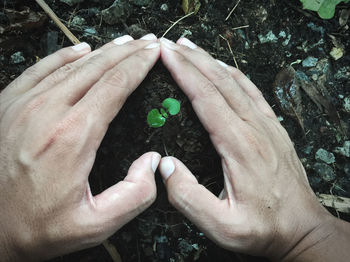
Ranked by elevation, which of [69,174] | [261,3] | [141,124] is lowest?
[69,174]

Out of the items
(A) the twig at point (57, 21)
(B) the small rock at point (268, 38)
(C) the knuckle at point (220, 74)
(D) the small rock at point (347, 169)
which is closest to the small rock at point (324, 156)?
(D) the small rock at point (347, 169)

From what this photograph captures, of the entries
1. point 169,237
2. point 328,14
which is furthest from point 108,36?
point 328,14

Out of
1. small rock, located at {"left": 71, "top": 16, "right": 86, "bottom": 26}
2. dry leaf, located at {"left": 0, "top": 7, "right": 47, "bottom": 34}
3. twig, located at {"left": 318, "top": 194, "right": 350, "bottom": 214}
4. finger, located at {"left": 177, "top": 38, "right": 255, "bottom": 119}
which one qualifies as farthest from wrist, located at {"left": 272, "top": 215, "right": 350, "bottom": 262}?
dry leaf, located at {"left": 0, "top": 7, "right": 47, "bottom": 34}

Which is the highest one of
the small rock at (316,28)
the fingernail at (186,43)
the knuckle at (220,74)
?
the small rock at (316,28)

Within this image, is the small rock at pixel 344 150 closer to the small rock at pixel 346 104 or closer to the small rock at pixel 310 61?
the small rock at pixel 346 104

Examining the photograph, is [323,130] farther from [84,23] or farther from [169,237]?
[84,23]

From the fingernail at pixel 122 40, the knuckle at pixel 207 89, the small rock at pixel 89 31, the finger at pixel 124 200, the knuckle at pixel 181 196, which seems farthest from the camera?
the small rock at pixel 89 31
